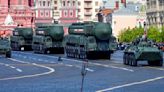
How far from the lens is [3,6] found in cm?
16300

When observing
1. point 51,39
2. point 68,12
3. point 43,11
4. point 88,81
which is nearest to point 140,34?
point 51,39

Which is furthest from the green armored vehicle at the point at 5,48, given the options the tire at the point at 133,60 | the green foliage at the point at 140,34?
the green foliage at the point at 140,34

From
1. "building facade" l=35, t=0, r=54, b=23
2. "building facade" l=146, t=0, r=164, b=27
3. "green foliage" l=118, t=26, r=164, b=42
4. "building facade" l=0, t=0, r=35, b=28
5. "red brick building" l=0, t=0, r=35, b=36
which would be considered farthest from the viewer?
"building facade" l=35, t=0, r=54, b=23

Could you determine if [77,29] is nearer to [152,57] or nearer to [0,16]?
[152,57]

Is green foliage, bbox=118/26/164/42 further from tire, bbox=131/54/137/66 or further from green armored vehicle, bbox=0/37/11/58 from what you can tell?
tire, bbox=131/54/137/66

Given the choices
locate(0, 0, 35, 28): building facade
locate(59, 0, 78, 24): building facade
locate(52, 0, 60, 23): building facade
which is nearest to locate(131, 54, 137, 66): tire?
locate(0, 0, 35, 28): building facade

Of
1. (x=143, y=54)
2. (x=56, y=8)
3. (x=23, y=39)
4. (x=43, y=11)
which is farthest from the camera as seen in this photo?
(x=56, y=8)

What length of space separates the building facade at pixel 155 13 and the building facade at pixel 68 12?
38430 mm

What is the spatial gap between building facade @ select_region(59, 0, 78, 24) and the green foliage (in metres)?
→ 29.7

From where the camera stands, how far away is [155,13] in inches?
5418

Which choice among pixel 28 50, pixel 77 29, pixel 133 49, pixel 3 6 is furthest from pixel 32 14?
pixel 133 49

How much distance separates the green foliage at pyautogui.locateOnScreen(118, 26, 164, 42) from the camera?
120688 mm

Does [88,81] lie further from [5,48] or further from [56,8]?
[56,8]

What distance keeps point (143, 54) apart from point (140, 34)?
7700cm
